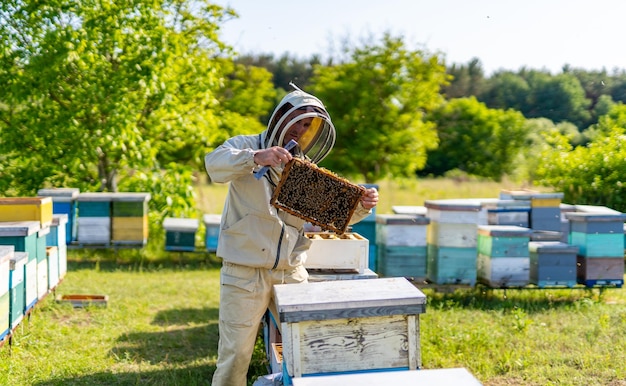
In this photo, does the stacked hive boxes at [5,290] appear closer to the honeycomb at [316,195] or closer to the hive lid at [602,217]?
the honeycomb at [316,195]

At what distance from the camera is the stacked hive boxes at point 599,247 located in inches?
292

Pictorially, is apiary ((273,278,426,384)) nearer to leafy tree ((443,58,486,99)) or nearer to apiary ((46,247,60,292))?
apiary ((46,247,60,292))

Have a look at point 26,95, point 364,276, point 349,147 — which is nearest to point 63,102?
point 26,95

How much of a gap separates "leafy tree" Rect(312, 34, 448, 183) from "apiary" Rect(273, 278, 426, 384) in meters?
16.7

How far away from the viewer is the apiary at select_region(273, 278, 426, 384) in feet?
8.98

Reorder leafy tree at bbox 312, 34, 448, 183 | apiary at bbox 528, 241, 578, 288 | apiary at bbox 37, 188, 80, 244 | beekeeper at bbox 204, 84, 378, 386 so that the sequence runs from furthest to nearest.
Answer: leafy tree at bbox 312, 34, 448, 183
apiary at bbox 37, 188, 80, 244
apiary at bbox 528, 241, 578, 288
beekeeper at bbox 204, 84, 378, 386

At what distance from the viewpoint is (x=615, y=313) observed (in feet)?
23.1

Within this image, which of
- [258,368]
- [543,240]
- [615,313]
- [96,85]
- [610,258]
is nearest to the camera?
[258,368]

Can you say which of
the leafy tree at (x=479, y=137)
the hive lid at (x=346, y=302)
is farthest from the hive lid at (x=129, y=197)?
the leafy tree at (x=479, y=137)

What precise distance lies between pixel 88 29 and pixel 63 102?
1311 millimetres

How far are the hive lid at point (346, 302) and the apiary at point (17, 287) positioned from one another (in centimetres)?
278

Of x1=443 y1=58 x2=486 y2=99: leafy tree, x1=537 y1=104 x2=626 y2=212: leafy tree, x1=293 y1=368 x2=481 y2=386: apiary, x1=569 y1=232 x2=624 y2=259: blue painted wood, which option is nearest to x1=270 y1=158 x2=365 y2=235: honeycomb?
x1=293 y1=368 x2=481 y2=386: apiary

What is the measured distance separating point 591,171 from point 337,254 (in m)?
8.13

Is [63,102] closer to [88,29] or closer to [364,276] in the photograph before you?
[88,29]
